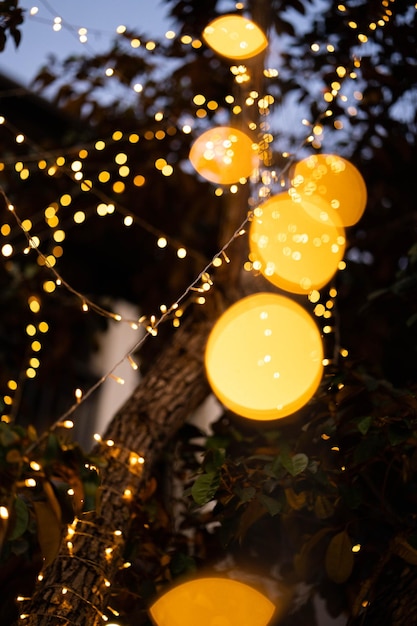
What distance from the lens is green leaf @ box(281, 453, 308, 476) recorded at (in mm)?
1926

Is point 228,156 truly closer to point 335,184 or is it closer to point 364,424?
point 335,184

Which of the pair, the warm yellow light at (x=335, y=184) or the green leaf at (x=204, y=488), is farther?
the warm yellow light at (x=335, y=184)

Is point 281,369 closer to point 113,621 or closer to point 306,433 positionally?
point 306,433

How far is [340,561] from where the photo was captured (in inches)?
80.7

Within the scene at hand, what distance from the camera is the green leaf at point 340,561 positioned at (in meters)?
2.04

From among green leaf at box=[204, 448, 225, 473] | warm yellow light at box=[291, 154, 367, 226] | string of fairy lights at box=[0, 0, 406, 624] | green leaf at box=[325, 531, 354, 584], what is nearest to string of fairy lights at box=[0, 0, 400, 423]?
string of fairy lights at box=[0, 0, 406, 624]

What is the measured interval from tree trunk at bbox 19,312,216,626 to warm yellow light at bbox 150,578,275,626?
0.64 feet

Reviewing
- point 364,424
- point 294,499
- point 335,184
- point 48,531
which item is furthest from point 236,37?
point 48,531

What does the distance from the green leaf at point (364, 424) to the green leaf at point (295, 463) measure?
172 mm

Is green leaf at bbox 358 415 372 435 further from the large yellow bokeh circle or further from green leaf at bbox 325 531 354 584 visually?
the large yellow bokeh circle

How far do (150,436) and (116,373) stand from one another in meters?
2.36

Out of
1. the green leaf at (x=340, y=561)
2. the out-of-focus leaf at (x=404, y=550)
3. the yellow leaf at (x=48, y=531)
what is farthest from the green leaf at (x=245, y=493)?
the yellow leaf at (x=48, y=531)

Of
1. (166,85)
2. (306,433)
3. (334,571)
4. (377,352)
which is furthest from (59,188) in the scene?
(334,571)

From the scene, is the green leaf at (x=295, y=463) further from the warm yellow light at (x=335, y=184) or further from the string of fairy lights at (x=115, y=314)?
the warm yellow light at (x=335, y=184)
